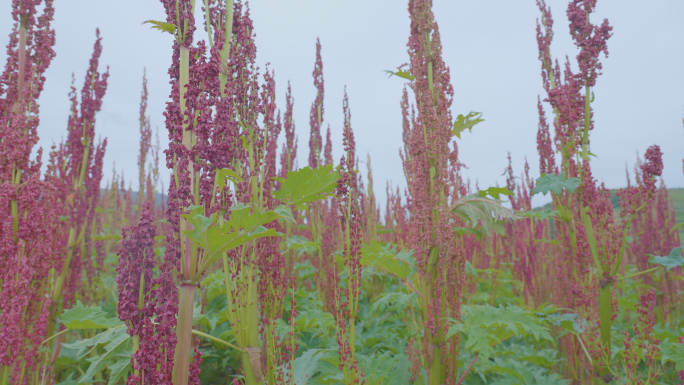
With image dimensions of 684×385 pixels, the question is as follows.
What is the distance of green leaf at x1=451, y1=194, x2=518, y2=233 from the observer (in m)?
2.75

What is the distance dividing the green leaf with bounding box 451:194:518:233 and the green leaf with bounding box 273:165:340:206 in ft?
4.10

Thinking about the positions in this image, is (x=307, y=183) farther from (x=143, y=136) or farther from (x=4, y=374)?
(x=143, y=136)

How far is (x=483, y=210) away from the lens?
2.83m

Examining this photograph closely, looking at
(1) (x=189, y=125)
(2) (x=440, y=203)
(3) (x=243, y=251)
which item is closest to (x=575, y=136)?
(2) (x=440, y=203)

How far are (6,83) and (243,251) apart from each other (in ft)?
8.15

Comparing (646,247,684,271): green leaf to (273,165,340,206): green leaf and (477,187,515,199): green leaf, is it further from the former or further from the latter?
(273,165,340,206): green leaf

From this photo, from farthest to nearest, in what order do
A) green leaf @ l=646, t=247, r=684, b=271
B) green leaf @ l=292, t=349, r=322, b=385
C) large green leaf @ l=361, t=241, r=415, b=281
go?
large green leaf @ l=361, t=241, r=415, b=281, green leaf @ l=646, t=247, r=684, b=271, green leaf @ l=292, t=349, r=322, b=385

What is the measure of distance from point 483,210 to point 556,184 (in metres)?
0.67

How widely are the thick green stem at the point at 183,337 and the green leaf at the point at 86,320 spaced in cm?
190

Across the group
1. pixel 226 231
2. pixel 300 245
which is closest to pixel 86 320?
pixel 226 231

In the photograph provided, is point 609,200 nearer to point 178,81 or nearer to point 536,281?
point 536,281

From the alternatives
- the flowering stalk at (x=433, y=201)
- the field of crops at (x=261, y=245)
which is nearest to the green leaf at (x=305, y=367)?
the field of crops at (x=261, y=245)

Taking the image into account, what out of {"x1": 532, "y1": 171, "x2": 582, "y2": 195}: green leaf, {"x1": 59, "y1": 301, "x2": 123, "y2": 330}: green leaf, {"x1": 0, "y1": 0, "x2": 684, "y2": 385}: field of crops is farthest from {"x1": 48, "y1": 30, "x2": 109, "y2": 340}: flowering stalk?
{"x1": 532, "y1": 171, "x2": 582, "y2": 195}: green leaf

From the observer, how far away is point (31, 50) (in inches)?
117
